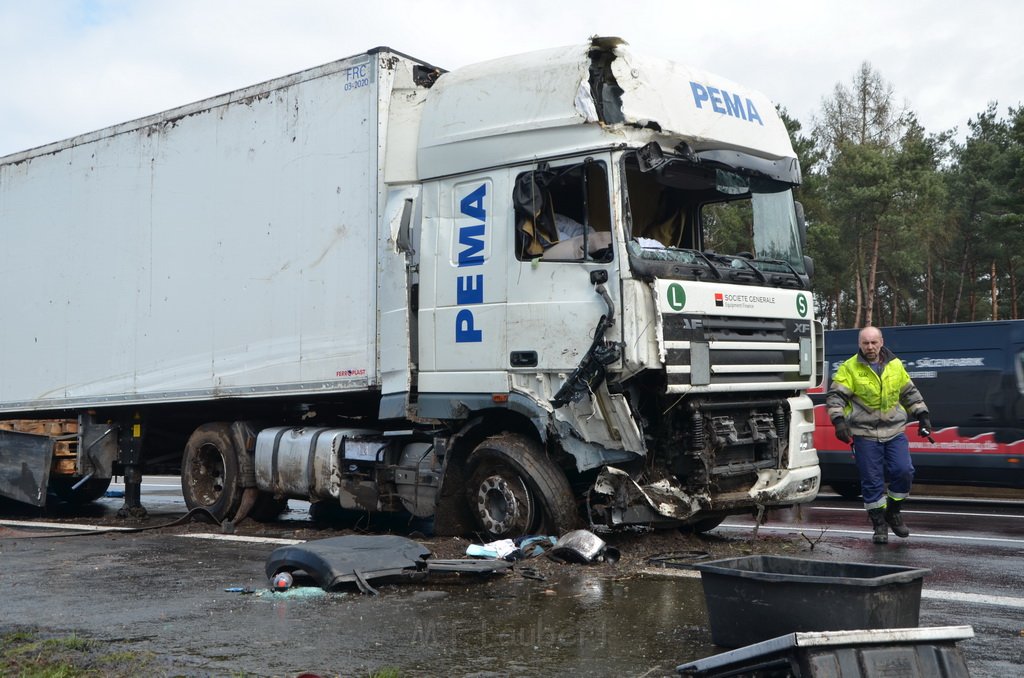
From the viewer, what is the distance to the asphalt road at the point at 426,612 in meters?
4.84

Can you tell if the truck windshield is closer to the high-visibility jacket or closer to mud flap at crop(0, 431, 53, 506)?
the high-visibility jacket

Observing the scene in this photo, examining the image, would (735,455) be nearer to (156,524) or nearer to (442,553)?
(442,553)

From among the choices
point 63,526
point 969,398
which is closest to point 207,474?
point 63,526

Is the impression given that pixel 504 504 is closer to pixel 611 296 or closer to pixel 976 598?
pixel 611 296

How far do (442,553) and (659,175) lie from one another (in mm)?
3136

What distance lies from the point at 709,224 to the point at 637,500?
2.97 metres

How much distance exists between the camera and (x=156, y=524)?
36.7 feet

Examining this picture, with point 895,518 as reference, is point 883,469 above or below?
above

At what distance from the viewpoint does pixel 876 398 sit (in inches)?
350

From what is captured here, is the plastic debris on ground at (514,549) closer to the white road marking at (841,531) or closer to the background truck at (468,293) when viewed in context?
the background truck at (468,293)

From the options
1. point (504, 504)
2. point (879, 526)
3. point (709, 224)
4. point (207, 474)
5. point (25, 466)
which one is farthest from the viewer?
point (25, 466)

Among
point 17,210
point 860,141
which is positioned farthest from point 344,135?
point 860,141

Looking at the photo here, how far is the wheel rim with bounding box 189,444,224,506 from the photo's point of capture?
1108 cm

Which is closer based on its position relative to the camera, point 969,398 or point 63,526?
point 63,526
